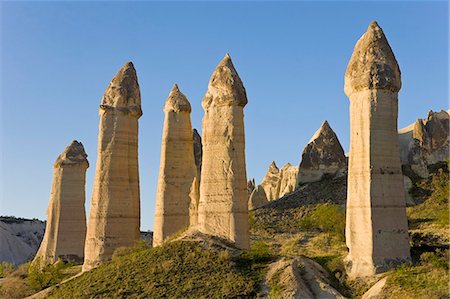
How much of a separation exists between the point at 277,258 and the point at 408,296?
18.4 ft

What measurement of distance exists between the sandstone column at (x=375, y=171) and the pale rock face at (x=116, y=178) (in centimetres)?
1075

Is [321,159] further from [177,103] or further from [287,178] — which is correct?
[177,103]

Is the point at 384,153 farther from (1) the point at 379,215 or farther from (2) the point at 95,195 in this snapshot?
(2) the point at 95,195

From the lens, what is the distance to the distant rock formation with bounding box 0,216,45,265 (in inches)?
2108

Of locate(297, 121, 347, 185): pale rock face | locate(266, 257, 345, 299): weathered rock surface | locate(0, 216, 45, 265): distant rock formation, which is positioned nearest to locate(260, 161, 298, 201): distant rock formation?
locate(297, 121, 347, 185): pale rock face

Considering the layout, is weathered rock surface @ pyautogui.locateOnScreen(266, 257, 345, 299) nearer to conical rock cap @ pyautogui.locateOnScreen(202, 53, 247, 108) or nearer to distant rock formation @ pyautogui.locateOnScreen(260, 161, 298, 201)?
conical rock cap @ pyautogui.locateOnScreen(202, 53, 247, 108)

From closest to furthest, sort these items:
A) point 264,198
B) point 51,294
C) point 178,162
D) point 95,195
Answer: point 51,294, point 95,195, point 178,162, point 264,198

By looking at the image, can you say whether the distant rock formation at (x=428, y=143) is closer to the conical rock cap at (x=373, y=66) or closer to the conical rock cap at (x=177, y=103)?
the conical rock cap at (x=177, y=103)

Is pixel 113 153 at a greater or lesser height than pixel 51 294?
greater

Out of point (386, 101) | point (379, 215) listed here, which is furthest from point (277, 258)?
point (386, 101)

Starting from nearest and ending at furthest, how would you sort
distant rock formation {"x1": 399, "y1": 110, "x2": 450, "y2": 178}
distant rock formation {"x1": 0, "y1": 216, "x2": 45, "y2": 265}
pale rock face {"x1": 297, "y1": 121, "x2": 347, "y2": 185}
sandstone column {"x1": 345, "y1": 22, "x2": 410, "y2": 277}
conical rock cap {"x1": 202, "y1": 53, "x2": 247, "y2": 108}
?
sandstone column {"x1": 345, "y1": 22, "x2": 410, "y2": 277}
conical rock cap {"x1": 202, "y1": 53, "x2": 247, "y2": 108}
distant rock formation {"x1": 399, "y1": 110, "x2": 450, "y2": 178}
pale rock face {"x1": 297, "y1": 121, "x2": 347, "y2": 185}
distant rock formation {"x1": 0, "y1": 216, "x2": 45, "y2": 265}

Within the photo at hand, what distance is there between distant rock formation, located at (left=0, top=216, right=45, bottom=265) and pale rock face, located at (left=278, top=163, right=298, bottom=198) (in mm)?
24396

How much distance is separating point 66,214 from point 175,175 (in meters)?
9.18

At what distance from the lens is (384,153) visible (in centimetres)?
2094
